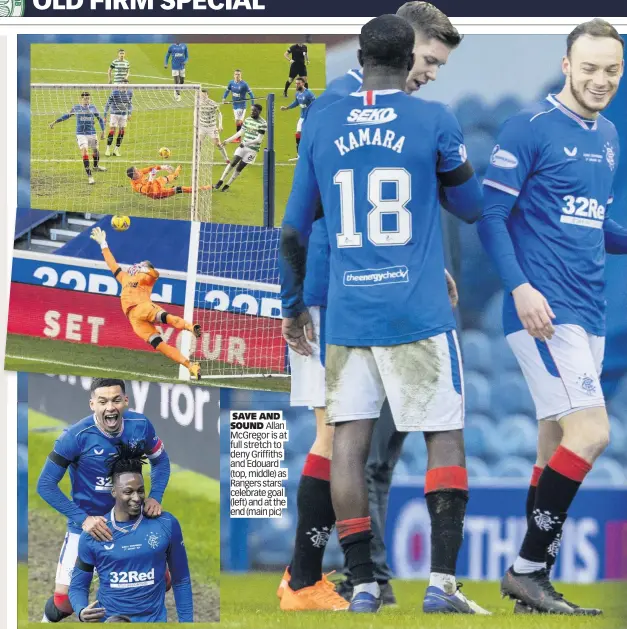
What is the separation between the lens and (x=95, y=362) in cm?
643

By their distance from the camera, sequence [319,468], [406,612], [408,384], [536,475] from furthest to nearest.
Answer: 1. [536,475]
2. [319,468]
3. [406,612]
4. [408,384]

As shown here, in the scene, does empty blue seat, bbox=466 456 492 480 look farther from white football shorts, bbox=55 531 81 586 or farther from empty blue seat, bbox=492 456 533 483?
white football shorts, bbox=55 531 81 586

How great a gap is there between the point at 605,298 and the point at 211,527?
2361 millimetres

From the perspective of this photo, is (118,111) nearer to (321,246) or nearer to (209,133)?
(209,133)

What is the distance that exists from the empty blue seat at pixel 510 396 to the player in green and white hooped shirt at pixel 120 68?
8.23 feet

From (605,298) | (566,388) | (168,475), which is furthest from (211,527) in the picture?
(605,298)

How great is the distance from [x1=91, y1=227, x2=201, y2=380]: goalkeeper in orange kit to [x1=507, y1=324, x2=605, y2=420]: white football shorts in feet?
5.76

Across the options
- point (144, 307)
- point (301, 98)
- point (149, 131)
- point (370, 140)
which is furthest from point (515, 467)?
point (149, 131)

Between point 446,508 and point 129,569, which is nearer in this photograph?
point 446,508

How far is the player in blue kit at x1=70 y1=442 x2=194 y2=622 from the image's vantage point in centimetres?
618

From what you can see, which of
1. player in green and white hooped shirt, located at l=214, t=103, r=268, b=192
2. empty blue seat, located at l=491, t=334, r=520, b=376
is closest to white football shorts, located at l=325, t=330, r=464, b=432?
empty blue seat, located at l=491, t=334, r=520, b=376

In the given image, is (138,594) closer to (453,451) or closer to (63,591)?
(63,591)

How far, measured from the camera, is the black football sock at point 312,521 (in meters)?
6.07

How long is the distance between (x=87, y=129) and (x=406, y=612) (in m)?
2.97
